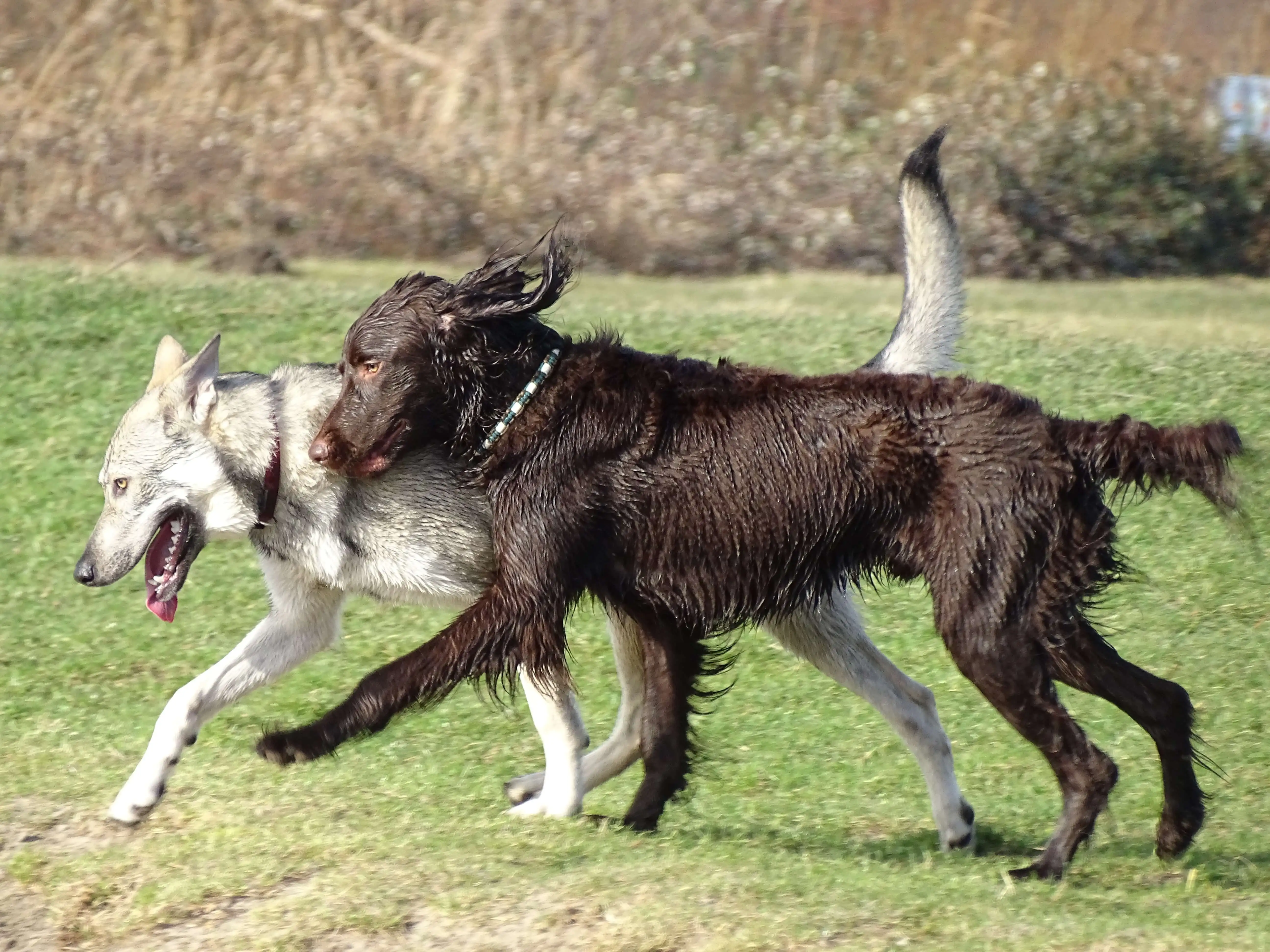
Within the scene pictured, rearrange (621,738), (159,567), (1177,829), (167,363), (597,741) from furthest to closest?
(597,741) < (621,738) < (167,363) < (159,567) < (1177,829)

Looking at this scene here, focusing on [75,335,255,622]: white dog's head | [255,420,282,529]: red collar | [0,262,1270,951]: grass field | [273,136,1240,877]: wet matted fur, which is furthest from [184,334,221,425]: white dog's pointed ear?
[0,262,1270,951]: grass field

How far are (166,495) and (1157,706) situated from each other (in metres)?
3.25

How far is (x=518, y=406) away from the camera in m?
5.66

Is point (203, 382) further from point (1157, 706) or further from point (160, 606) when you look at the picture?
point (1157, 706)

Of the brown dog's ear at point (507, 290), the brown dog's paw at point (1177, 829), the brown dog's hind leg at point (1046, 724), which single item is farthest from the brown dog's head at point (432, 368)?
the brown dog's paw at point (1177, 829)

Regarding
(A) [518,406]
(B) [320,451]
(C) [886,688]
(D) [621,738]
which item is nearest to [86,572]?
(B) [320,451]

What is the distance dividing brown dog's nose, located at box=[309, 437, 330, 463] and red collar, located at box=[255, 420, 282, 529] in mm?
287

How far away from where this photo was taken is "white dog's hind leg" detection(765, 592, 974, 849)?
6.16m

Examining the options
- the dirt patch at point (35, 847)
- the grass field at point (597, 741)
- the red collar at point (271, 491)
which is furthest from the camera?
the red collar at point (271, 491)

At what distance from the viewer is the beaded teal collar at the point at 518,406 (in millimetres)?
5652

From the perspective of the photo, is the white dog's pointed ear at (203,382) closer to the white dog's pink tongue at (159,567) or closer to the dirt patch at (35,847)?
the white dog's pink tongue at (159,567)

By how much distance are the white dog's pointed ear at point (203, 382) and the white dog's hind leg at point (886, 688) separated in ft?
6.62

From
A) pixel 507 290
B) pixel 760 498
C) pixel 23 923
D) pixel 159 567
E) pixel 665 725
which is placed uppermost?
pixel 507 290

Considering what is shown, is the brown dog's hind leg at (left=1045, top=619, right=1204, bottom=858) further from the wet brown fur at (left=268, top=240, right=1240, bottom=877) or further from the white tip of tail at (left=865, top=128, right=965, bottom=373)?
the white tip of tail at (left=865, top=128, right=965, bottom=373)
